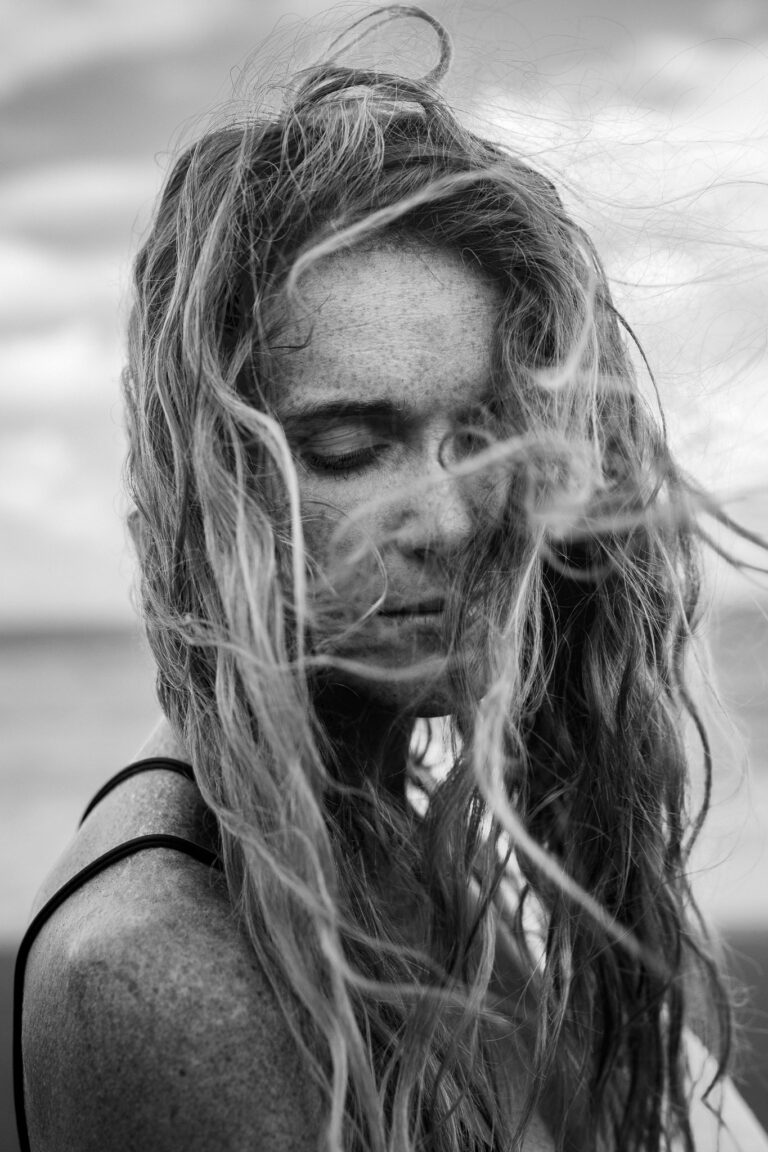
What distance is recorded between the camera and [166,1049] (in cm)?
113

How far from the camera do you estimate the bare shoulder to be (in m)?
1.13

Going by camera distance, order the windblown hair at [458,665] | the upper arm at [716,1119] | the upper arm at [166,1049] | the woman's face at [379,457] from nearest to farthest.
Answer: the upper arm at [166,1049] → the windblown hair at [458,665] → the woman's face at [379,457] → the upper arm at [716,1119]

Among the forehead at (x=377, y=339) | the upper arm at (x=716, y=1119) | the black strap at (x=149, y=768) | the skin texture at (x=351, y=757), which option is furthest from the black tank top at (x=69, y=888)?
the upper arm at (x=716, y=1119)

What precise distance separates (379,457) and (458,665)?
0.30 m

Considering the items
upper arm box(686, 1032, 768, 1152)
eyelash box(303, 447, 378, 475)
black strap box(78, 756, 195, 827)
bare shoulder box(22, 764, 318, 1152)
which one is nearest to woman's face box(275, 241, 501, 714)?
eyelash box(303, 447, 378, 475)

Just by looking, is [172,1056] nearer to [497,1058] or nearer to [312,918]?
[312,918]

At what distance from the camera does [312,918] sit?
1.20m

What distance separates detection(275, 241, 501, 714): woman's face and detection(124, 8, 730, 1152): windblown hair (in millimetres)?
32

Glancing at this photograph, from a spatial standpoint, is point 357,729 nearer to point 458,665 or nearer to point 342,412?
point 458,665

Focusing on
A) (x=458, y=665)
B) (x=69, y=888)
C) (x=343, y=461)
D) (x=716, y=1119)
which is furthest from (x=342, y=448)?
(x=716, y=1119)

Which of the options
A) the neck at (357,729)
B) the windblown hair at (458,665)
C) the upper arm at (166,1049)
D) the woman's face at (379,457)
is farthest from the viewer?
the neck at (357,729)

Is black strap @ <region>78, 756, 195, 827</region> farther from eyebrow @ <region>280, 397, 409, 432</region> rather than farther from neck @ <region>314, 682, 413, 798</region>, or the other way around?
eyebrow @ <region>280, 397, 409, 432</region>

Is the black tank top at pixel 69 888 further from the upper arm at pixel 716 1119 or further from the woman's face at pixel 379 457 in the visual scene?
the upper arm at pixel 716 1119

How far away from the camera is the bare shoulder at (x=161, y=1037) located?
1129 millimetres
